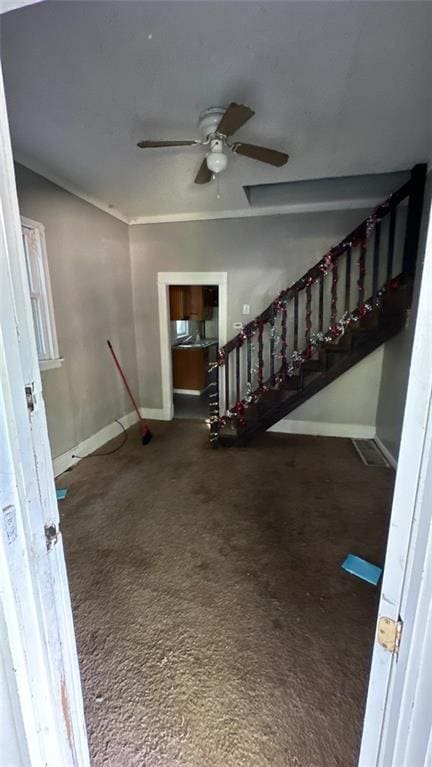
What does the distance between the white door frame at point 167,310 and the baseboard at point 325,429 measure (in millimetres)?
875

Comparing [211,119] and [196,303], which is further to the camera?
[196,303]

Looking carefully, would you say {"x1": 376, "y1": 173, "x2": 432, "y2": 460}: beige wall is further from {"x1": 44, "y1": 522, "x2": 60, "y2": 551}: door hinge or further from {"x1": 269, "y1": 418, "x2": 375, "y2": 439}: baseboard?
{"x1": 44, "y1": 522, "x2": 60, "y2": 551}: door hinge

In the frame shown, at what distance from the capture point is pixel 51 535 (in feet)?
2.53

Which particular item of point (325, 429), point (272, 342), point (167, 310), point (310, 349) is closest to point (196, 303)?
point (167, 310)

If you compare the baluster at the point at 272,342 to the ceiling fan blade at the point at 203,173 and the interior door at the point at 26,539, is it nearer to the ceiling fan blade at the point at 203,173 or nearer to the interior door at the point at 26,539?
the ceiling fan blade at the point at 203,173

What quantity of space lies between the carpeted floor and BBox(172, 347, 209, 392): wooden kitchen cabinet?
9.64ft

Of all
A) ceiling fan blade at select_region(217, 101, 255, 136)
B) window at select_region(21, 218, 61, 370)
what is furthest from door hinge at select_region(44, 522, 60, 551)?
window at select_region(21, 218, 61, 370)

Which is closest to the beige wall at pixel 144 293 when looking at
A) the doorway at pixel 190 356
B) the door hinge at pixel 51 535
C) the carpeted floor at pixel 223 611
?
the carpeted floor at pixel 223 611

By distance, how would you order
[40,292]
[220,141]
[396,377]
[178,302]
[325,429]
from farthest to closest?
[178,302] < [325,429] < [396,377] < [40,292] < [220,141]

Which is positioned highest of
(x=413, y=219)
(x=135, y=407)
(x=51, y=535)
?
(x=413, y=219)

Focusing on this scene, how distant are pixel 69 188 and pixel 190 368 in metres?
3.33

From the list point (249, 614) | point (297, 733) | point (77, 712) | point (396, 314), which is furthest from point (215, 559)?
point (396, 314)

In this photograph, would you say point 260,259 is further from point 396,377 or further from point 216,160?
point 396,377

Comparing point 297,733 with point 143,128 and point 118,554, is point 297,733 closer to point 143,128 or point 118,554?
point 118,554
